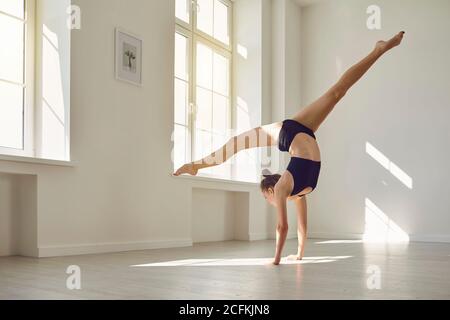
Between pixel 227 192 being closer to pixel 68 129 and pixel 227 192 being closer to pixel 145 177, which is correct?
pixel 145 177

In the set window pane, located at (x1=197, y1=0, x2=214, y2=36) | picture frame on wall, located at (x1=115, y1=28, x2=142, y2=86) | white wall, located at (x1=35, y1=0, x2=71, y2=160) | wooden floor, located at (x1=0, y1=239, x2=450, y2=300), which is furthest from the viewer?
window pane, located at (x1=197, y1=0, x2=214, y2=36)

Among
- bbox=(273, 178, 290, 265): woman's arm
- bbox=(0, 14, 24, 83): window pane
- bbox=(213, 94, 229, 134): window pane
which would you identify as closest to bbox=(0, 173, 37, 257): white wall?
bbox=(0, 14, 24, 83): window pane

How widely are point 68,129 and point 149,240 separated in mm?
1328

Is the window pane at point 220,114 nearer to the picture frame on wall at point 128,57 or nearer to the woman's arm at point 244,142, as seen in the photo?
the picture frame on wall at point 128,57

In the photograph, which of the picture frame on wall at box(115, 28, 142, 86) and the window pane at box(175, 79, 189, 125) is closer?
the picture frame on wall at box(115, 28, 142, 86)

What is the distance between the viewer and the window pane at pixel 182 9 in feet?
18.9

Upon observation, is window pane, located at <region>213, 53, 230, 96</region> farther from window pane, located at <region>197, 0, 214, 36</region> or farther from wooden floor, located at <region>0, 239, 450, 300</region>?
wooden floor, located at <region>0, 239, 450, 300</region>

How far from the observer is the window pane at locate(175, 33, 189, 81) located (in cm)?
576

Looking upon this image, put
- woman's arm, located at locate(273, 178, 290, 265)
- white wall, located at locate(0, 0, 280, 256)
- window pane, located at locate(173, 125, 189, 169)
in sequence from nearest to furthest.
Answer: woman's arm, located at locate(273, 178, 290, 265) < white wall, located at locate(0, 0, 280, 256) < window pane, located at locate(173, 125, 189, 169)

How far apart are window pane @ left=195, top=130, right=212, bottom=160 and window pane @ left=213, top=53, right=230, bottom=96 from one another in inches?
27.2

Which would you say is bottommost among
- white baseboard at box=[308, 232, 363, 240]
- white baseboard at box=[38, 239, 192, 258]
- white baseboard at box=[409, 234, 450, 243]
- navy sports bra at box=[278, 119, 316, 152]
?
white baseboard at box=[308, 232, 363, 240]

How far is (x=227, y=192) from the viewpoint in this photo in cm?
621

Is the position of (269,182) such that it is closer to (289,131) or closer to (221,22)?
(289,131)

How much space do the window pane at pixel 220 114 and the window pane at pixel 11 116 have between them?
273 cm
